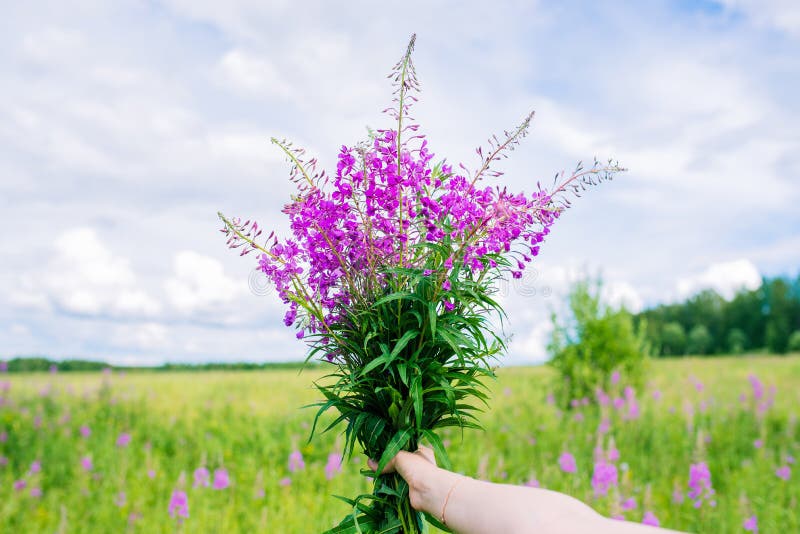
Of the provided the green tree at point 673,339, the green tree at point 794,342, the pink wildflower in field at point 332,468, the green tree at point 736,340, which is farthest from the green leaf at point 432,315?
the green tree at point 673,339

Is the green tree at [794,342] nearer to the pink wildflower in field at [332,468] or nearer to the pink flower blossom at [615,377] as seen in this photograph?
the pink flower blossom at [615,377]

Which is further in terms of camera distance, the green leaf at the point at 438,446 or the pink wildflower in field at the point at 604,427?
the pink wildflower in field at the point at 604,427

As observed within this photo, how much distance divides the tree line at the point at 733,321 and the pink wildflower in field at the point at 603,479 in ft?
117

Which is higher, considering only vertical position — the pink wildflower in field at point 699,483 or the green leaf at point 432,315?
the green leaf at point 432,315

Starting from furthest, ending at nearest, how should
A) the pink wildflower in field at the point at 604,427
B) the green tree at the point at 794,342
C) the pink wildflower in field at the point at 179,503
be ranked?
the green tree at the point at 794,342 → the pink wildflower in field at the point at 604,427 → the pink wildflower in field at the point at 179,503

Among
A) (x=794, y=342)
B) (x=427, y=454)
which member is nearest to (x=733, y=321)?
(x=794, y=342)

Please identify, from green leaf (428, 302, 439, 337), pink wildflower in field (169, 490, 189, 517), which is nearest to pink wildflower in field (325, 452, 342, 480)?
pink wildflower in field (169, 490, 189, 517)

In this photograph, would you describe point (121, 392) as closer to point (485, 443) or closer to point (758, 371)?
point (485, 443)

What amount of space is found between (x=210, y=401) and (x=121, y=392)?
1.37 m

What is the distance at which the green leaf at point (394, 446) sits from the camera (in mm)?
Answer: 2109

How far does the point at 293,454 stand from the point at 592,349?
4.72 meters

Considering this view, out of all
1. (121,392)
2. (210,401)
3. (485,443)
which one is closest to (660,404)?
(485,443)

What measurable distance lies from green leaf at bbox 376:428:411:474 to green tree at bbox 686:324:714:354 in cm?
4389

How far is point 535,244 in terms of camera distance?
7.80ft
